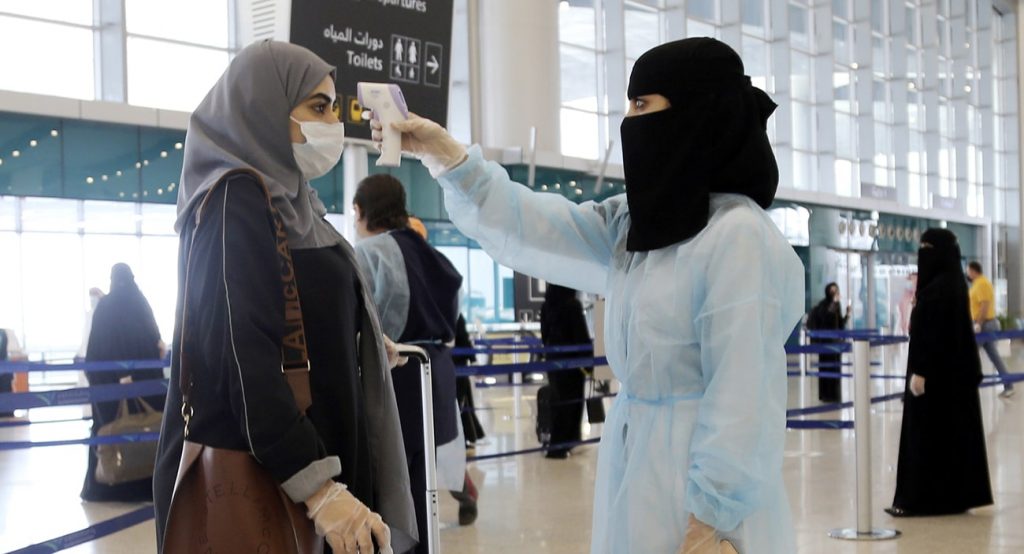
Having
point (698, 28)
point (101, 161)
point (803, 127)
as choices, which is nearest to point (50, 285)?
point (101, 161)

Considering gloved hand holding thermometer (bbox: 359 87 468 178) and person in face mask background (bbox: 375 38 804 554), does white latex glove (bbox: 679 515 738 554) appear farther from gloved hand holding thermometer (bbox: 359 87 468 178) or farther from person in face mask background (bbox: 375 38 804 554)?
gloved hand holding thermometer (bbox: 359 87 468 178)

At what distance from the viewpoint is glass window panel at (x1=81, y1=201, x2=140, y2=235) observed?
18062 millimetres

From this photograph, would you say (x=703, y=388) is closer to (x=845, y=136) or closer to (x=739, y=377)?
(x=739, y=377)

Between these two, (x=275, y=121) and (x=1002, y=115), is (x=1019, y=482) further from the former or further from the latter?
(x=1002, y=115)

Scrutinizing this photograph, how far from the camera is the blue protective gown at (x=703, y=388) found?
2.00 metres

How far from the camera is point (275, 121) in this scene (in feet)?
A: 7.25

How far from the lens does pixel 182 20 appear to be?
15016mm

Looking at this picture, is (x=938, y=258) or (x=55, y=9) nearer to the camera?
(x=938, y=258)

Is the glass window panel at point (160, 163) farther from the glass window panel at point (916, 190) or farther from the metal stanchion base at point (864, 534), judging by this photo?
the glass window panel at point (916, 190)

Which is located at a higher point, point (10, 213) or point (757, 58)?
point (757, 58)

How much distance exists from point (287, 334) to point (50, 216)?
731 inches

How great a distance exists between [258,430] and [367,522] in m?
0.27

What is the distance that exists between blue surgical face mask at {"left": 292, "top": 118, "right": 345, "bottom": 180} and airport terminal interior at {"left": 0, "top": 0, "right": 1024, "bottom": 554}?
0.04ft

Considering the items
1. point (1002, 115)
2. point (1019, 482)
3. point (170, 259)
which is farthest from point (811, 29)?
point (1019, 482)
